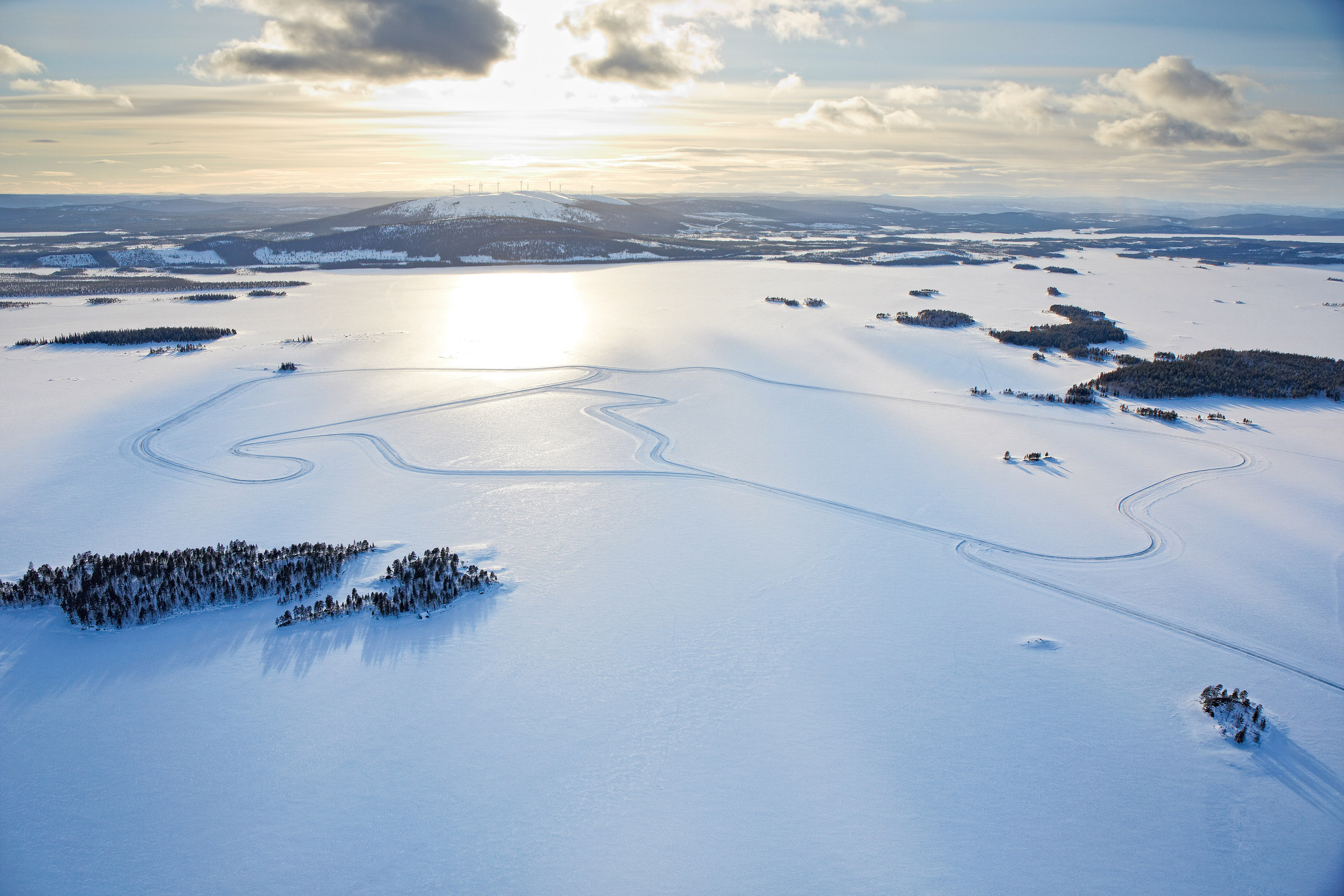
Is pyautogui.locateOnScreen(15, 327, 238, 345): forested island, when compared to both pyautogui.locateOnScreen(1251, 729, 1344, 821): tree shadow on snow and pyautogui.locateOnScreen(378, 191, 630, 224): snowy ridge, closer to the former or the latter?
pyautogui.locateOnScreen(1251, 729, 1344, 821): tree shadow on snow

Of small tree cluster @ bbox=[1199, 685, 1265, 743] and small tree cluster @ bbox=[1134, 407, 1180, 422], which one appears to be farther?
small tree cluster @ bbox=[1134, 407, 1180, 422]

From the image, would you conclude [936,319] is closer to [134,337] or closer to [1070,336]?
[1070,336]

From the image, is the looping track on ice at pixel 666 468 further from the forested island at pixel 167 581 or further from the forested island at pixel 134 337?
the forested island at pixel 134 337

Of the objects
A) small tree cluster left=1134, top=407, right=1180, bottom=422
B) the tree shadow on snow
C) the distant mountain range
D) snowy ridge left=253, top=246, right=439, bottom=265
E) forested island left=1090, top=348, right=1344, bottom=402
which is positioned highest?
the distant mountain range

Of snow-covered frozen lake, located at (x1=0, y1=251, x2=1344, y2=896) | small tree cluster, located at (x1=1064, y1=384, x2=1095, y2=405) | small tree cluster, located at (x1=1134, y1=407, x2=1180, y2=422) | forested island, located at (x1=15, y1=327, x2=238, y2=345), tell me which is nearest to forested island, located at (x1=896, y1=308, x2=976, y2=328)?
small tree cluster, located at (x1=1064, y1=384, x2=1095, y2=405)

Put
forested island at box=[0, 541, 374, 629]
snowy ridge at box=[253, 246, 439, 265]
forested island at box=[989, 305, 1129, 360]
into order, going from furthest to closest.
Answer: snowy ridge at box=[253, 246, 439, 265] < forested island at box=[989, 305, 1129, 360] < forested island at box=[0, 541, 374, 629]

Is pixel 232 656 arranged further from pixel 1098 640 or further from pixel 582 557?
pixel 1098 640
